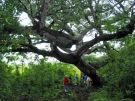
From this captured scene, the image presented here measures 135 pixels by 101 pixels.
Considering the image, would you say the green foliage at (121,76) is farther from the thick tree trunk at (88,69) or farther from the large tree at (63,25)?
the thick tree trunk at (88,69)

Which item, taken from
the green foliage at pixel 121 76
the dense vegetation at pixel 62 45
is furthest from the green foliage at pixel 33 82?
the green foliage at pixel 121 76

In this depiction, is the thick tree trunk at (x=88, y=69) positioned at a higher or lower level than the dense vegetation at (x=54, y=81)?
higher

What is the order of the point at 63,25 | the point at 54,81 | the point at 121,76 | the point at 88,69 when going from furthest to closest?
the point at 88,69 < the point at 54,81 < the point at 63,25 < the point at 121,76

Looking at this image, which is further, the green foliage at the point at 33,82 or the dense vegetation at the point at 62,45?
the green foliage at the point at 33,82

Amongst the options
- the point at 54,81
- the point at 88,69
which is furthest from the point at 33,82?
the point at 88,69

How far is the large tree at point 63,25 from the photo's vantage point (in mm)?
15633

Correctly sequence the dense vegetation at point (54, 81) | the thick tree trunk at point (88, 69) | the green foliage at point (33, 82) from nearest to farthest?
the dense vegetation at point (54, 81) < the green foliage at point (33, 82) < the thick tree trunk at point (88, 69)

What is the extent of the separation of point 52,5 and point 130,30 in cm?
379

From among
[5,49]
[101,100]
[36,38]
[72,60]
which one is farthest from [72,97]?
[5,49]

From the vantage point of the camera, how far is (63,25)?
1955cm

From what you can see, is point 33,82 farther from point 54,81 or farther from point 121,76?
point 121,76

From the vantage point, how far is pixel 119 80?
15.5 meters

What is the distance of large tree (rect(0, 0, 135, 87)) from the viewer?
1563cm

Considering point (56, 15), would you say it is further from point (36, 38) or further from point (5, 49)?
point (5, 49)
